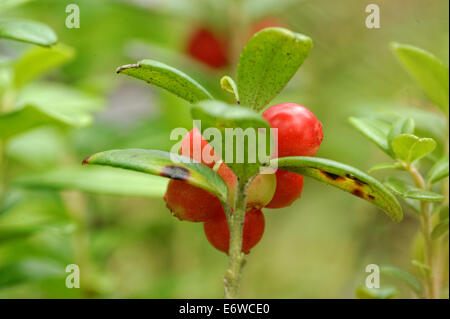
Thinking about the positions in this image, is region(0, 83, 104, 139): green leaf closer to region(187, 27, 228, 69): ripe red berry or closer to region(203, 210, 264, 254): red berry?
region(203, 210, 264, 254): red berry

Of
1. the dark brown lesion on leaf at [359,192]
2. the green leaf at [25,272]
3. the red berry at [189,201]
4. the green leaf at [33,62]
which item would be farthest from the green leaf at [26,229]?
the dark brown lesion on leaf at [359,192]

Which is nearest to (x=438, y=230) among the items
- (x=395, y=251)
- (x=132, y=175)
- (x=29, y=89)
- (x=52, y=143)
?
(x=132, y=175)

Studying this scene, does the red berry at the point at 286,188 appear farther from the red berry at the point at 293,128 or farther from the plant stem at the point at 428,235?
the plant stem at the point at 428,235

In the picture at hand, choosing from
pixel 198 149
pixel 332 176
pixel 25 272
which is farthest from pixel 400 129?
pixel 25 272

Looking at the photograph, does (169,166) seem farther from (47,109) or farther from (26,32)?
(47,109)

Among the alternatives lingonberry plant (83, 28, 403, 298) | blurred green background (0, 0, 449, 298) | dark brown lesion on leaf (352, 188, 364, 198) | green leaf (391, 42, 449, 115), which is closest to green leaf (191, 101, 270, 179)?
lingonberry plant (83, 28, 403, 298)

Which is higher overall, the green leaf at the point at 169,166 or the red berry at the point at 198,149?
the red berry at the point at 198,149
